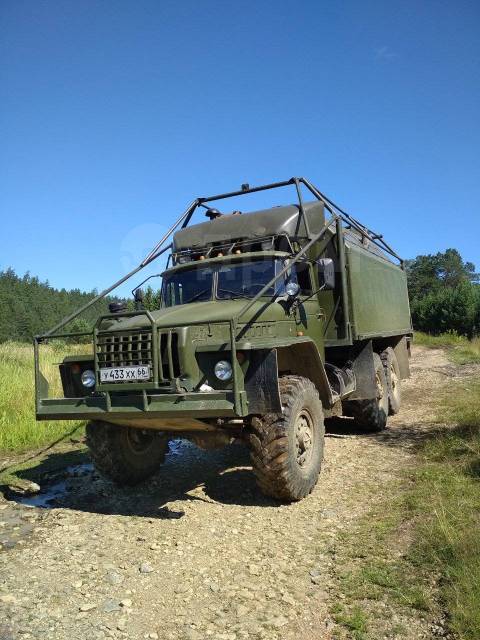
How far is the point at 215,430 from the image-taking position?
4.84 metres

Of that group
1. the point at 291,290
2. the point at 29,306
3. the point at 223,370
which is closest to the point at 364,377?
the point at 291,290

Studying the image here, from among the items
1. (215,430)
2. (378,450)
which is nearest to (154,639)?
(215,430)

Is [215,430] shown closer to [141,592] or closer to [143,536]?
[143,536]

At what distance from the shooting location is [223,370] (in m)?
4.53

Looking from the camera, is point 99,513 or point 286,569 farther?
point 99,513

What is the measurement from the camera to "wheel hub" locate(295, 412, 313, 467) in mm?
5050

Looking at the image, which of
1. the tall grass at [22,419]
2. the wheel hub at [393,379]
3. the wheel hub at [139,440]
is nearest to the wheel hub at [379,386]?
the wheel hub at [393,379]

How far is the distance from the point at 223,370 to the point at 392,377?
5716mm

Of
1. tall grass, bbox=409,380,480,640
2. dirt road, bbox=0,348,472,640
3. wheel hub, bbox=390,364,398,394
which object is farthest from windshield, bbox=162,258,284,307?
wheel hub, bbox=390,364,398,394

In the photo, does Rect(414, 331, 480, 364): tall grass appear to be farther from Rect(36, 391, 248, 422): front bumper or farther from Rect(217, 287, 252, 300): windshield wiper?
Rect(36, 391, 248, 422): front bumper

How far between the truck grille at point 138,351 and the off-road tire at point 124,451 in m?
1.08

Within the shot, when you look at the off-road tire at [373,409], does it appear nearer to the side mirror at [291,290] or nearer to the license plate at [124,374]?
the side mirror at [291,290]

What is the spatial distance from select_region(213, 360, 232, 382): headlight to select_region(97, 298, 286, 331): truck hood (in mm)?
397

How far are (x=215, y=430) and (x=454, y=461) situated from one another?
2.79 meters
